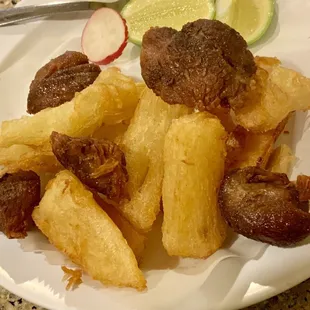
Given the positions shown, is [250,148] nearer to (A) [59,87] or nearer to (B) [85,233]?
(B) [85,233]

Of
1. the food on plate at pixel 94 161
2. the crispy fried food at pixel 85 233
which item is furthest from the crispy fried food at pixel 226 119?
the crispy fried food at pixel 85 233

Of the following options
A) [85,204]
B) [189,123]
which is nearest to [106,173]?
[85,204]

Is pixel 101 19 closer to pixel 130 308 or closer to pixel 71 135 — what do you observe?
pixel 71 135

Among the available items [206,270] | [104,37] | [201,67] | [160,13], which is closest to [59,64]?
[104,37]

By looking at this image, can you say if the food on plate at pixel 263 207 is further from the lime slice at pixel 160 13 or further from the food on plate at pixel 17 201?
the lime slice at pixel 160 13

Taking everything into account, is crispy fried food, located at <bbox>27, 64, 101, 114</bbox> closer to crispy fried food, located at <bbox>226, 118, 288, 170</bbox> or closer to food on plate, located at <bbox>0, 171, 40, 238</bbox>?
food on plate, located at <bbox>0, 171, 40, 238</bbox>
